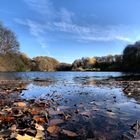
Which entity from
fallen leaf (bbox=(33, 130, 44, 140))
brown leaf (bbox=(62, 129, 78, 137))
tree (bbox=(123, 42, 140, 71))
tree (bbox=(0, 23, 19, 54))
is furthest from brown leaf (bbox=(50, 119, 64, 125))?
tree (bbox=(123, 42, 140, 71))

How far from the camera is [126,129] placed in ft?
21.1

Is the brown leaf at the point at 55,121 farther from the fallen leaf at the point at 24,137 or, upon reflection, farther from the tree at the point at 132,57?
the tree at the point at 132,57

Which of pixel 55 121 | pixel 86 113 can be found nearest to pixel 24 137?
pixel 55 121

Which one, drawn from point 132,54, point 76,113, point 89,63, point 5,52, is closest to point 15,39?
point 5,52

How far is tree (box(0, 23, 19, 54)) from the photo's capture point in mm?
86250

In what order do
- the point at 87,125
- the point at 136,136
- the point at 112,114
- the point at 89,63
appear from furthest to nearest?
the point at 89,63 → the point at 112,114 → the point at 87,125 → the point at 136,136

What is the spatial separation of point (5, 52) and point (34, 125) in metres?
83.9

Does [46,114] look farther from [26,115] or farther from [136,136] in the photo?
[136,136]

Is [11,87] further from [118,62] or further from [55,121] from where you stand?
[118,62]

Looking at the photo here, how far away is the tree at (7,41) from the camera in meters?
86.2

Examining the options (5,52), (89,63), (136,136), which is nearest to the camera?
(136,136)

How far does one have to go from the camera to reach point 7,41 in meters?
86.9

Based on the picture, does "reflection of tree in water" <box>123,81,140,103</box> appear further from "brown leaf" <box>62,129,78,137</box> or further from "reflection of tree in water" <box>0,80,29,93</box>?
"brown leaf" <box>62,129,78,137</box>

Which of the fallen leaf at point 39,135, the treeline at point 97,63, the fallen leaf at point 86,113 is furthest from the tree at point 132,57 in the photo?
the fallen leaf at point 39,135
